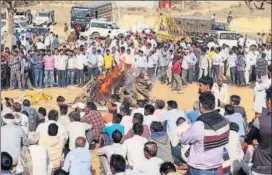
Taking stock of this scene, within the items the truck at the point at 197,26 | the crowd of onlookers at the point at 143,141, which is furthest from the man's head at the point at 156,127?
the truck at the point at 197,26

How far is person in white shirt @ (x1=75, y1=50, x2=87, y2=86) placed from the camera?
18.2 m

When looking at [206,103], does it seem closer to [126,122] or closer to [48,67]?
[126,122]

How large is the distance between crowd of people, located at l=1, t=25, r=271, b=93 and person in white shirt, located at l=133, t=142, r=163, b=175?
9787 millimetres

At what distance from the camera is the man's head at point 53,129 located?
29.3 feet

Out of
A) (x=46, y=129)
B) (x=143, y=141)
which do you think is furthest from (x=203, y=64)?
(x=143, y=141)

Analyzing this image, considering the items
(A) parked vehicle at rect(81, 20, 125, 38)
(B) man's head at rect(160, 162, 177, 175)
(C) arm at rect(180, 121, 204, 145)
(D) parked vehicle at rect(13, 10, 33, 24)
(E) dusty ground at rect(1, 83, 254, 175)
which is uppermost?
(D) parked vehicle at rect(13, 10, 33, 24)

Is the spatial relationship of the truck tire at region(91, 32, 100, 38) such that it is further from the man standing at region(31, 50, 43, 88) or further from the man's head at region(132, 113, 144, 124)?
the man's head at region(132, 113, 144, 124)

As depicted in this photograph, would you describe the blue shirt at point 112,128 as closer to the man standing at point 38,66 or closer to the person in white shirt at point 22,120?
the person in white shirt at point 22,120

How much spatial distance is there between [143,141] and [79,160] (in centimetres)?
90

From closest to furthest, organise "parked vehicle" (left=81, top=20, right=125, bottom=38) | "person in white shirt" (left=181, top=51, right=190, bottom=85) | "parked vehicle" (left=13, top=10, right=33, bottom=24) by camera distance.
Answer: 1. "person in white shirt" (left=181, top=51, right=190, bottom=85)
2. "parked vehicle" (left=81, top=20, right=125, bottom=38)
3. "parked vehicle" (left=13, top=10, right=33, bottom=24)

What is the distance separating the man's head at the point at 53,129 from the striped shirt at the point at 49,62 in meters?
8.86

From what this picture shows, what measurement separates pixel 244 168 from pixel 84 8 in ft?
97.5

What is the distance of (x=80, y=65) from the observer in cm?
1822

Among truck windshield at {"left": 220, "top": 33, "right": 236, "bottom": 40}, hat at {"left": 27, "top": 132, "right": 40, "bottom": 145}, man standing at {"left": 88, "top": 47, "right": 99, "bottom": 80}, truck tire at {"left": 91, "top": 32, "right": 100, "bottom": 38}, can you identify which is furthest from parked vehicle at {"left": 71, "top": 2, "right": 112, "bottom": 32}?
hat at {"left": 27, "top": 132, "right": 40, "bottom": 145}
